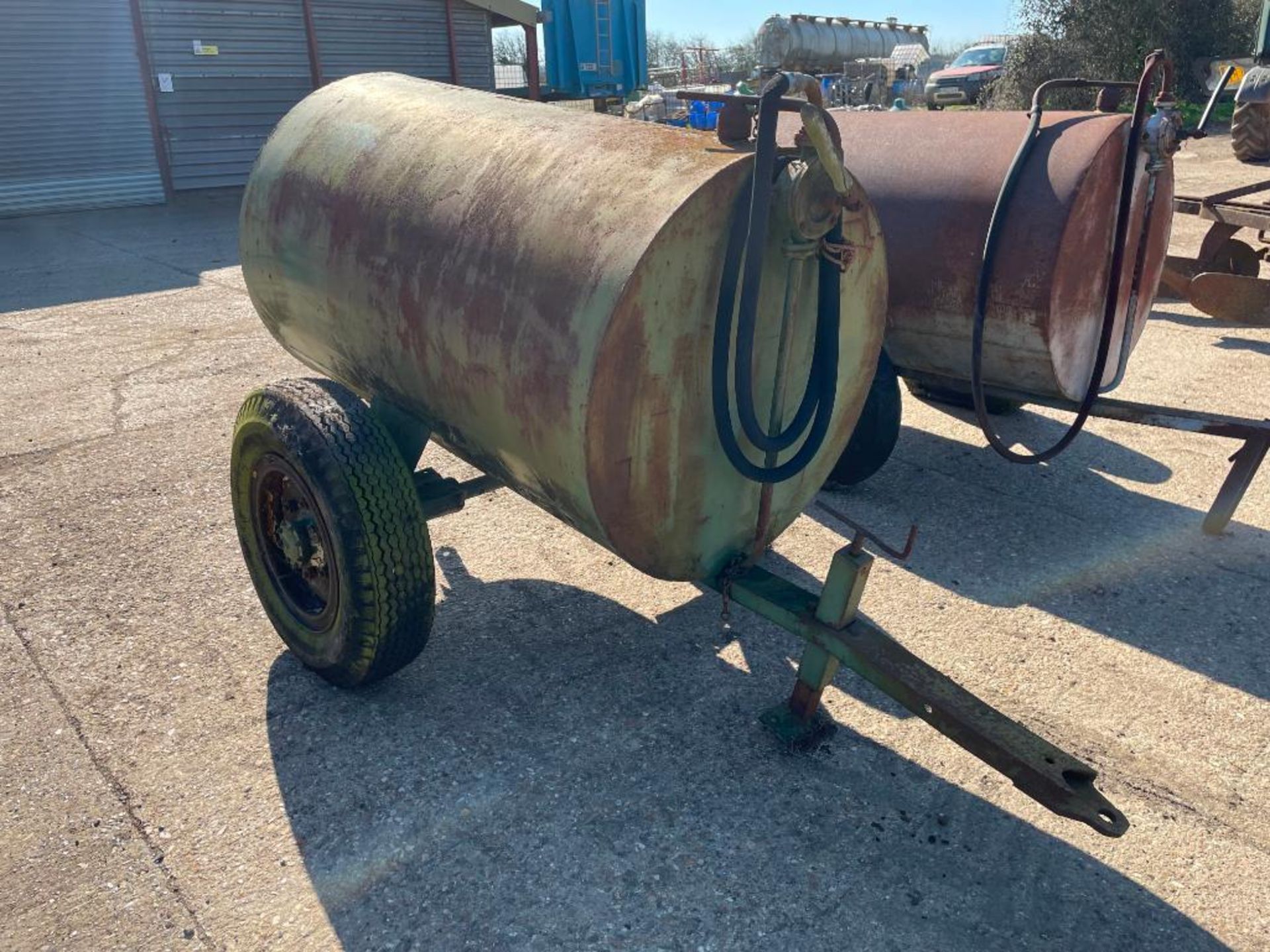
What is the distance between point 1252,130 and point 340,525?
34.3 ft

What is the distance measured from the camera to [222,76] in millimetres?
15711

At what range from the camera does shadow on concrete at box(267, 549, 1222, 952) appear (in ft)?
7.70

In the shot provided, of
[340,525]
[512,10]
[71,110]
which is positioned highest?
[512,10]

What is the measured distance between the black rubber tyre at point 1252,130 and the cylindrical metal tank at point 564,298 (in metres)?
9.00

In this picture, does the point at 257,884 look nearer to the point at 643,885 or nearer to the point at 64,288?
the point at 643,885

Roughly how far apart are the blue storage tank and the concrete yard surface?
2082 cm

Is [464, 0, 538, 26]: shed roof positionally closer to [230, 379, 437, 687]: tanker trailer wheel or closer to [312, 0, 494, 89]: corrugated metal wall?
[312, 0, 494, 89]: corrugated metal wall

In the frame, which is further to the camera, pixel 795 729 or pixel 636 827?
pixel 795 729

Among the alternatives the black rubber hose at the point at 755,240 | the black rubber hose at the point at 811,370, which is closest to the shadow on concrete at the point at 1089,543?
the black rubber hose at the point at 811,370

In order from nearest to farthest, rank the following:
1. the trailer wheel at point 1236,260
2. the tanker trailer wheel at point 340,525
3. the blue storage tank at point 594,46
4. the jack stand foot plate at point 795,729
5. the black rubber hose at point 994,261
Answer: the tanker trailer wheel at point 340,525
the jack stand foot plate at point 795,729
the black rubber hose at point 994,261
the trailer wheel at point 1236,260
the blue storage tank at point 594,46

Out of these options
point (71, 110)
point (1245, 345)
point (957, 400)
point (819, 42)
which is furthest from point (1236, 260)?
point (819, 42)

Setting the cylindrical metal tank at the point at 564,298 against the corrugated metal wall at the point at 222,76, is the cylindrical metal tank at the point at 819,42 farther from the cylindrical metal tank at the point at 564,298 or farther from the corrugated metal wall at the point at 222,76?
the cylindrical metal tank at the point at 564,298

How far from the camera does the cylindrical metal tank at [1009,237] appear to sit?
3.82m

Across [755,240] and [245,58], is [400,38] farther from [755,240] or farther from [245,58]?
[755,240]
